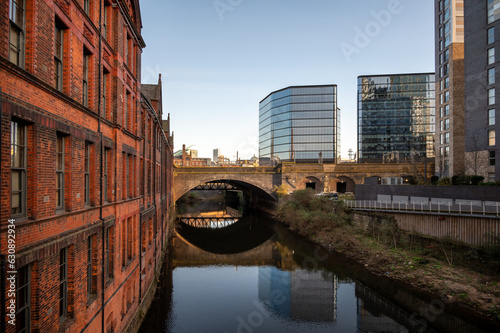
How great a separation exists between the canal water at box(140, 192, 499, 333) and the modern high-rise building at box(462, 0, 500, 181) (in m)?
20.9

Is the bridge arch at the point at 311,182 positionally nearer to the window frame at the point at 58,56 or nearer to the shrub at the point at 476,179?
the shrub at the point at 476,179

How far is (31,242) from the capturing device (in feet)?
19.9

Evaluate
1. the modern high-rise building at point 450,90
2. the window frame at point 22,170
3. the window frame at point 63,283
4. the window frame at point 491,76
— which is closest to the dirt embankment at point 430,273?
the window frame at point 63,283

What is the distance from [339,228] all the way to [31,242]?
97.7 ft

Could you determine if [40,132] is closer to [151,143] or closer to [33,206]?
[33,206]

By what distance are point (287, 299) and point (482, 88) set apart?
32.1 m

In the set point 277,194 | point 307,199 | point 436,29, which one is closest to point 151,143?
point 307,199

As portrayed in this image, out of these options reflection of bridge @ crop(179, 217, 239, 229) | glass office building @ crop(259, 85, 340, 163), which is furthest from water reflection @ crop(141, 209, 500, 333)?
glass office building @ crop(259, 85, 340, 163)

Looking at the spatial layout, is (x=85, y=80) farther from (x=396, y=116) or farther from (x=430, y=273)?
(x=396, y=116)

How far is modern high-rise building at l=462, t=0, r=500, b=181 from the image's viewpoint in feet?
107

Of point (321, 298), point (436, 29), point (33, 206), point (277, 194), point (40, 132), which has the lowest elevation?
point (321, 298)

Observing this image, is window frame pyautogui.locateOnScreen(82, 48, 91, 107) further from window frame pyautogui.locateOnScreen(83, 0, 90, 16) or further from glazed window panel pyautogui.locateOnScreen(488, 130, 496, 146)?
glazed window panel pyautogui.locateOnScreen(488, 130, 496, 146)

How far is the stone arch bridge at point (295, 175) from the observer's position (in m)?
48.4

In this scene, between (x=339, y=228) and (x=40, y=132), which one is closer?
(x=40, y=132)
